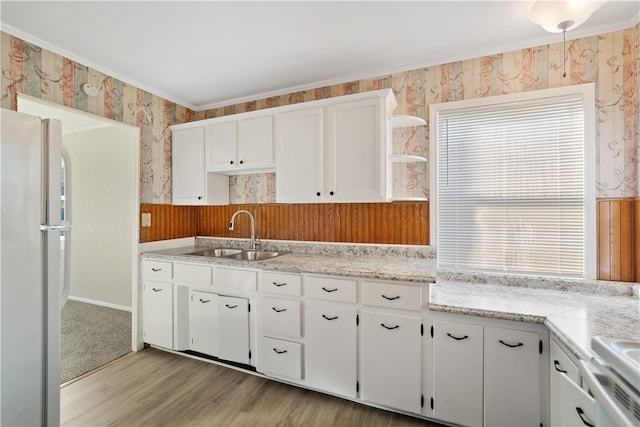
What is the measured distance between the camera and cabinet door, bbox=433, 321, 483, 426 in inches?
63.0

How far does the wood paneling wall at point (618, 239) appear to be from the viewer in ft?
5.94

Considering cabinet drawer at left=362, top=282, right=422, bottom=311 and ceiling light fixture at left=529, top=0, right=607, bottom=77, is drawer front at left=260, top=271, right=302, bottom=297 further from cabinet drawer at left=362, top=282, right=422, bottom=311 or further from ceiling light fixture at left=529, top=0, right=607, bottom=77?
ceiling light fixture at left=529, top=0, right=607, bottom=77

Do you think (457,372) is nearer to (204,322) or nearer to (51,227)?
(204,322)

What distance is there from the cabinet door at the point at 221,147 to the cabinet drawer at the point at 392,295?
1677 millimetres

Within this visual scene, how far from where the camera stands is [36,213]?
3.84 feet

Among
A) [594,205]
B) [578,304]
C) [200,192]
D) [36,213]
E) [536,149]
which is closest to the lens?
[36,213]

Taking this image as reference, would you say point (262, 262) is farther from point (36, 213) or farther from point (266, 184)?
point (36, 213)

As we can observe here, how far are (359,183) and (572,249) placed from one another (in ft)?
4.97

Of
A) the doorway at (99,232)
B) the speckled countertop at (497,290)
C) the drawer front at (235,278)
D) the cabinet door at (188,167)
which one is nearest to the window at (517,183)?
the speckled countertop at (497,290)

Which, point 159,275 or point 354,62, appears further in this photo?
point 159,275

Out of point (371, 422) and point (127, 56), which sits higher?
point (127, 56)

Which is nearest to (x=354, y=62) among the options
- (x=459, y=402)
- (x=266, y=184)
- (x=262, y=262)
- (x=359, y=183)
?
(x=359, y=183)

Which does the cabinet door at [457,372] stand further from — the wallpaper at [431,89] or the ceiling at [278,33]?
the ceiling at [278,33]

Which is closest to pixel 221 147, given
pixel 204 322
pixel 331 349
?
pixel 204 322
